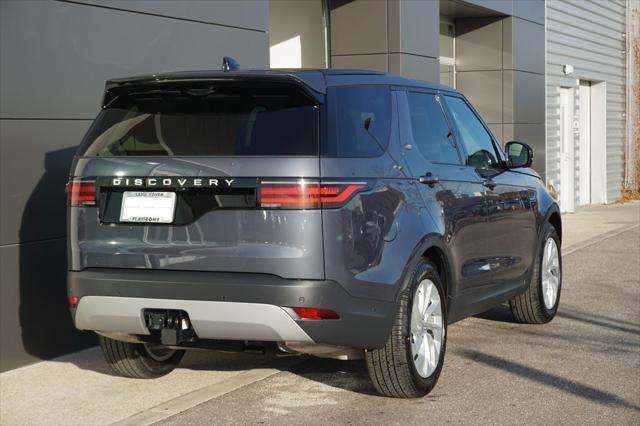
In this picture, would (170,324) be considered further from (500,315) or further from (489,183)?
(500,315)

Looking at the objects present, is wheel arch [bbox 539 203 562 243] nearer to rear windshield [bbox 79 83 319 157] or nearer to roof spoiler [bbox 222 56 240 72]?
roof spoiler [bbox 222 56 240 72]

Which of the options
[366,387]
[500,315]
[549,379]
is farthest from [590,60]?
[366,387]

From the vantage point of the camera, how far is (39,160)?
759cm

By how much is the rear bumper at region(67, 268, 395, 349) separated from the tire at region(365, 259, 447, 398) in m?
0.17

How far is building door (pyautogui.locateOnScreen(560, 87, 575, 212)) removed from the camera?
20984mm

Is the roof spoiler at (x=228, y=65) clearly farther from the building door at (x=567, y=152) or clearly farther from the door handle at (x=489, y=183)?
the building door at (x=567, y=152)

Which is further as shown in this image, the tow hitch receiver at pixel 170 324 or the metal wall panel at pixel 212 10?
the metal wall panel at pixel 212 10

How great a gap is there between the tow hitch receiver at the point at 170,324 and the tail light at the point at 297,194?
753 millimetres

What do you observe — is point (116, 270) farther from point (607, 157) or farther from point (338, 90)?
point (607, 157)

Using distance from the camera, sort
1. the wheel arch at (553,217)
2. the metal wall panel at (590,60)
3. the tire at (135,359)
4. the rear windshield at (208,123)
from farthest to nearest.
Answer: the metal wall panel at (590,60), the wheel arch at (553,217), the tire at (135,359), the rear windshield at (208,123)

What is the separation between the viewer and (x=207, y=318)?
543 cm

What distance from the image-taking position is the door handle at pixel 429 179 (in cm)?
616

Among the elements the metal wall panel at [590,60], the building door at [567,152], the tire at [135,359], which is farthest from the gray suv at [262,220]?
the building door at [567,152]

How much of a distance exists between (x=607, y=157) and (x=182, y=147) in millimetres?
20036
